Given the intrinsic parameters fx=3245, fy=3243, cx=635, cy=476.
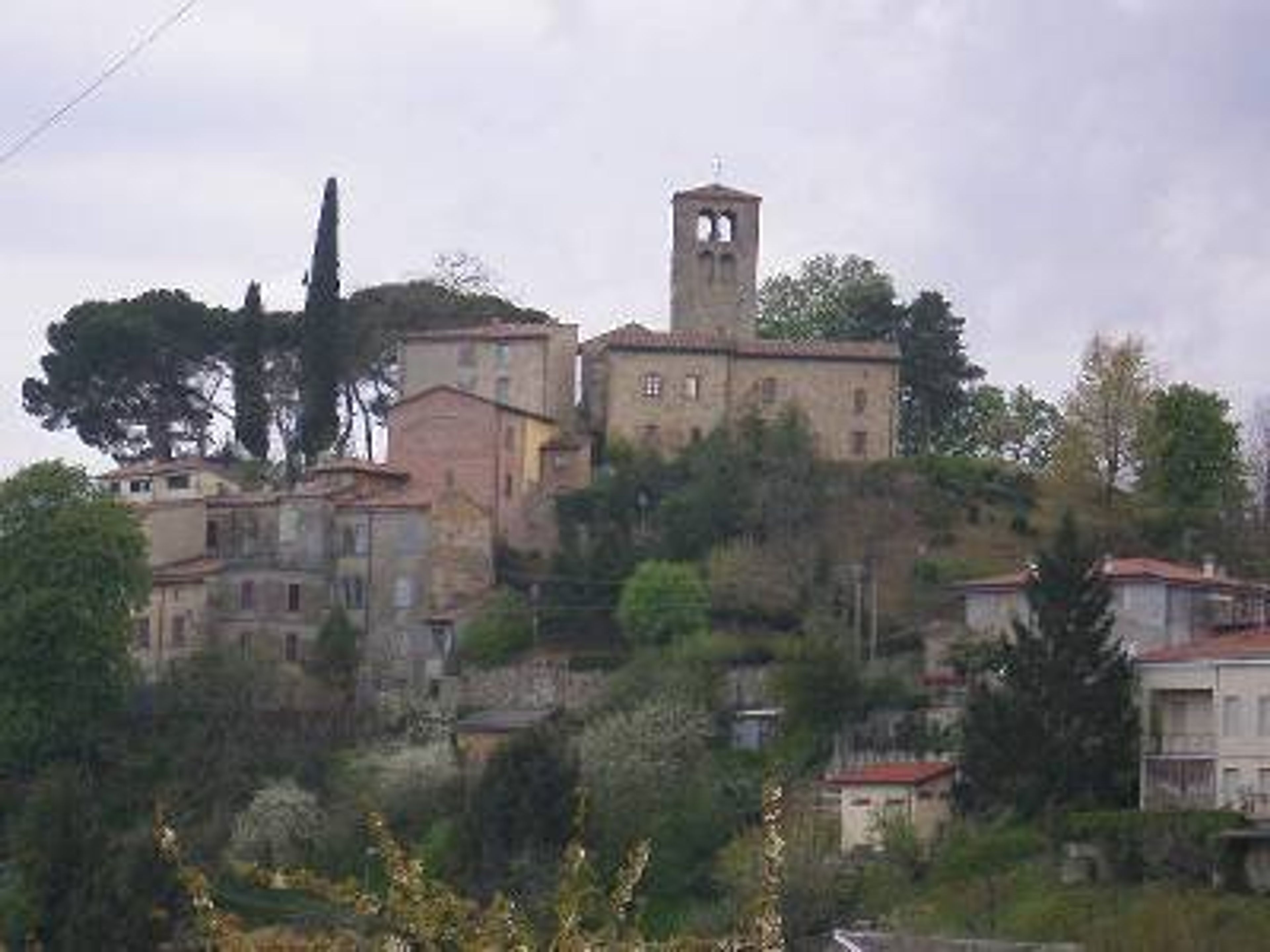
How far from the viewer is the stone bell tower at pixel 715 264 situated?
257ft

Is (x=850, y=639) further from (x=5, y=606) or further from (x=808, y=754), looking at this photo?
(x=5, y=606)

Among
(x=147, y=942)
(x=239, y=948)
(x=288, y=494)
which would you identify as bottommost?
(x=147, y=942)

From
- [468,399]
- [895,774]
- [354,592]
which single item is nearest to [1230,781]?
[895,774]

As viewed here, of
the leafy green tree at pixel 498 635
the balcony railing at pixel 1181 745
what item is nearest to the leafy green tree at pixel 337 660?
the leafy green tree at pixel 498 635

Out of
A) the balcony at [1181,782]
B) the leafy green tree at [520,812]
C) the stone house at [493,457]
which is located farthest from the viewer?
the stone house at [493,457]

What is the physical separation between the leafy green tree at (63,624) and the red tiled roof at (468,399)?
7.95 m

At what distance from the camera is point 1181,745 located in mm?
51750

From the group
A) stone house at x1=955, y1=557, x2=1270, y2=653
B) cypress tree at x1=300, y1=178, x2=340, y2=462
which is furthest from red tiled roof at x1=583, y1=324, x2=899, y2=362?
stone house at x1=955, y1=557, x2=1270, y2=653

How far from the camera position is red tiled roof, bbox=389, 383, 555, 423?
70625 millimetres

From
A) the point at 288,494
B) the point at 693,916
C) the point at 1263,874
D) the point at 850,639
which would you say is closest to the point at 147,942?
the point at 693,916

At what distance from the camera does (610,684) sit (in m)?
61.6

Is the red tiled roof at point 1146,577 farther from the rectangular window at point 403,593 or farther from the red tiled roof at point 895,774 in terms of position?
the rectangular window at point 403,593

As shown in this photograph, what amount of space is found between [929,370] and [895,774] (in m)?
29.4

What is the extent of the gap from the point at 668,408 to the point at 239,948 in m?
59.6
